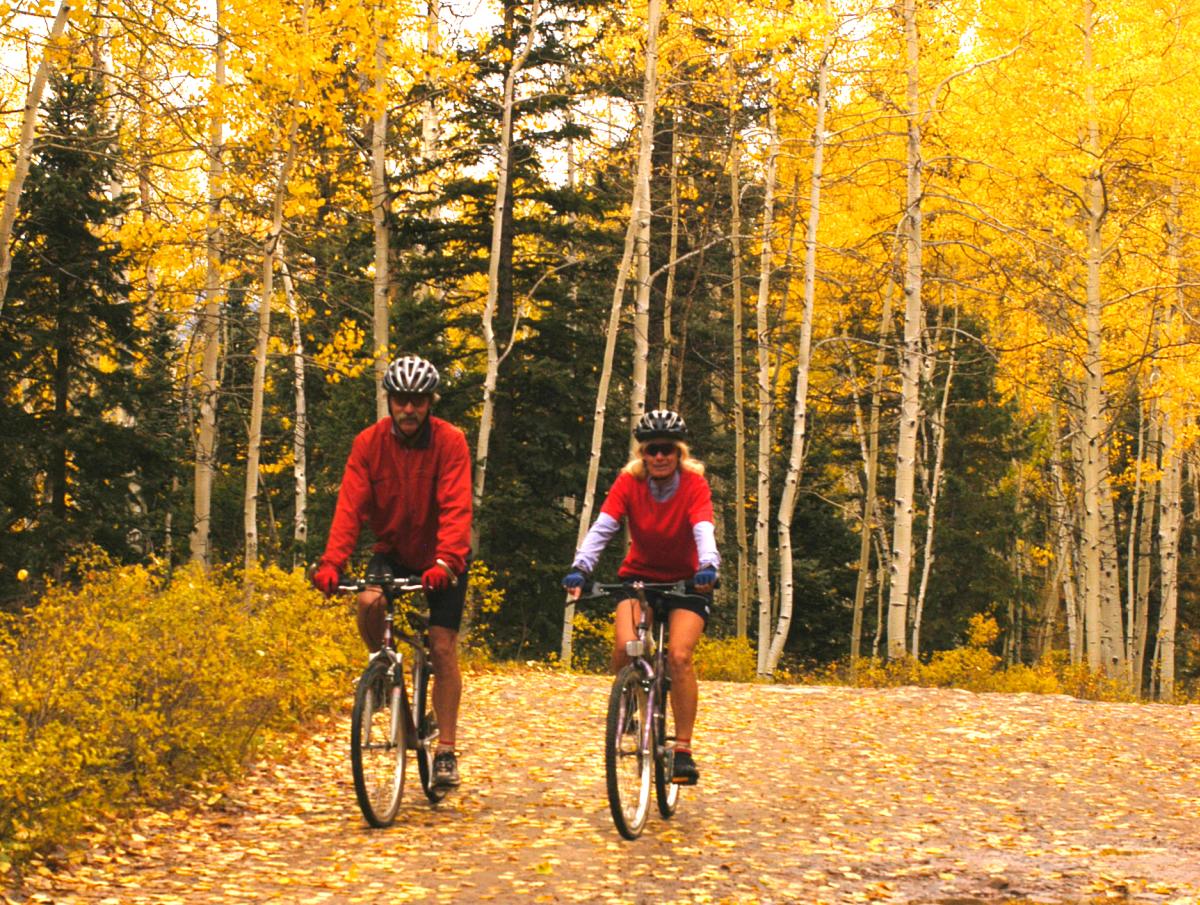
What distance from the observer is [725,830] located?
22.9 feet

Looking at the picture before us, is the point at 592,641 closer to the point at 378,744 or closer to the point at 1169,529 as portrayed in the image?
the point at 1169,529

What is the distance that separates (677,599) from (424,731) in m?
1.38

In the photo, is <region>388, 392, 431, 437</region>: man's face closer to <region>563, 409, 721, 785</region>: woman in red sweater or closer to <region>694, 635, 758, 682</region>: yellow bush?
Answer: <region>563, 409, 721, 785</region>: woman in red sweater

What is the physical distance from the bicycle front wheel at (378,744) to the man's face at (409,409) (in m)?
1.07

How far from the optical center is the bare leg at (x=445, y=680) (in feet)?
22.0

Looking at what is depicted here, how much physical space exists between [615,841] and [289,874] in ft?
5.06

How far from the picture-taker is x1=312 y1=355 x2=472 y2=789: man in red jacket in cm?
643

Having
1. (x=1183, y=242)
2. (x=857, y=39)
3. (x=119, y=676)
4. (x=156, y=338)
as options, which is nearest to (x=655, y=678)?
(x=119, y=676)

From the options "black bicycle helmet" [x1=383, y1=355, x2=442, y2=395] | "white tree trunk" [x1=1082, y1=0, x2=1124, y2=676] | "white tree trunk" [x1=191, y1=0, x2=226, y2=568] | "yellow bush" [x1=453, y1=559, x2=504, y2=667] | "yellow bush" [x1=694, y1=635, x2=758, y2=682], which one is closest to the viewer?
"black bicycle helmet" [x1=383, y1=355, x2=442, y2=395]

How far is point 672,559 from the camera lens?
6910 millimetres

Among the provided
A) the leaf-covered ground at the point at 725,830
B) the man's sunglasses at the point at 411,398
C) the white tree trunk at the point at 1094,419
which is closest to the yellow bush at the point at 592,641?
the white tree trunk at the point at 1094,419

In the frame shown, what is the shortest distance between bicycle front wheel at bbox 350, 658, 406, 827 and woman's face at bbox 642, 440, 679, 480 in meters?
1.57

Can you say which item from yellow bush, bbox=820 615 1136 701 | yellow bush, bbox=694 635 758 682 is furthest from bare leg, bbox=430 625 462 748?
yellow bush, bbox=694 635 758 682

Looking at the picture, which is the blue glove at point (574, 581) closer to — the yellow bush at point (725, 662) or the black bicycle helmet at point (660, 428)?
the black bicycle helmet at point (660, 428)
